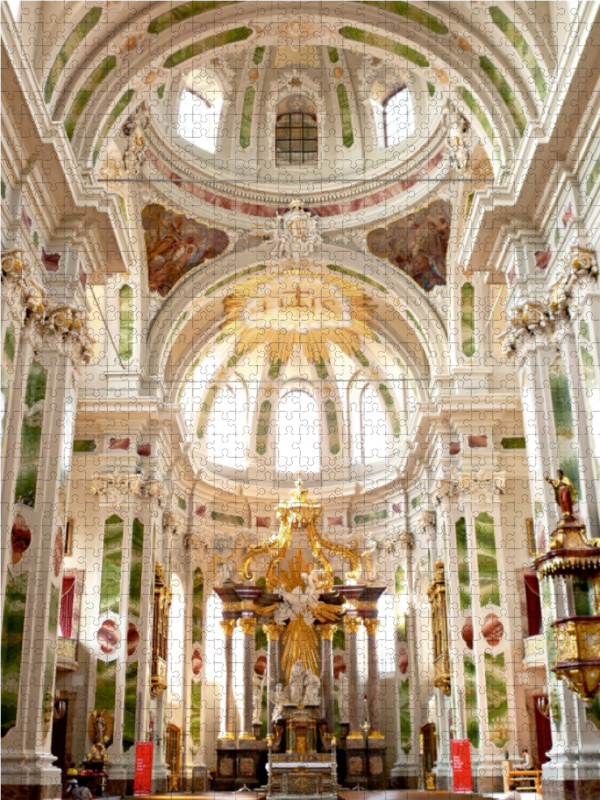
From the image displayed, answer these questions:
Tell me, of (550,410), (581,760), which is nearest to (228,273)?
(550,410)

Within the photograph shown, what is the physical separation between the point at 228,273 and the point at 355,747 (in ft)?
35.4

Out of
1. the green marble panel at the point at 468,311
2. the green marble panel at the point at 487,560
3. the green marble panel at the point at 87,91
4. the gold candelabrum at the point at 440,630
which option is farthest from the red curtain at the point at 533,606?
the green marble panel at the point at 87,91

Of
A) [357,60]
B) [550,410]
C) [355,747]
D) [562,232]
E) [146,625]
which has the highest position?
[357,60]

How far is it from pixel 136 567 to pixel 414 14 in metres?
10.4

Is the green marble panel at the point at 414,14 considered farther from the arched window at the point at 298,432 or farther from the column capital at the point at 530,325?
the arched window at the point at 298,432

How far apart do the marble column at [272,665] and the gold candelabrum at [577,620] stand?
41.3 feet

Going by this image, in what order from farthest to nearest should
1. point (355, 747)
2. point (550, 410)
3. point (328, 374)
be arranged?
point (328, 374) < point (355, 747) < point (550, 410)

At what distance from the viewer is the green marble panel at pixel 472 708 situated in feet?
52.7

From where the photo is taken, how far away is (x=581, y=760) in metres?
9.79

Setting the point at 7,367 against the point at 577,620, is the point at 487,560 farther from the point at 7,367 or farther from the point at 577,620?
the point at 7,367

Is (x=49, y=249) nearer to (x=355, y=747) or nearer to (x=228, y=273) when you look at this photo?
(x=228, y=273)

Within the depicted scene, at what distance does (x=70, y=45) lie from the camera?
1138 cm

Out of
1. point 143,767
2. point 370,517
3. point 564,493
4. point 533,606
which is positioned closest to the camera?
point 564,493

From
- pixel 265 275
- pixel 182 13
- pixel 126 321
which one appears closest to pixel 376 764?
pixel 265 275
